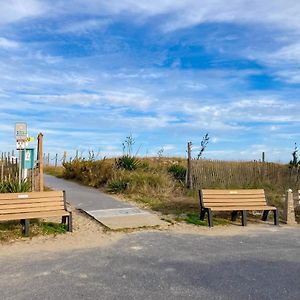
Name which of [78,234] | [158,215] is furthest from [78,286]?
[158,215]

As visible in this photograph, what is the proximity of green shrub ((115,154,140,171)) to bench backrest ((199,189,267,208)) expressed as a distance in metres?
7.71

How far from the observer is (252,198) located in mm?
10031

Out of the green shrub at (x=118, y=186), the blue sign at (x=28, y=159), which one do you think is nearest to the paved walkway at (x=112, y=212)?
the green shrub at (x=118, y=186)

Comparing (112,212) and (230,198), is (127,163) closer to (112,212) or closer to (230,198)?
(112,212)

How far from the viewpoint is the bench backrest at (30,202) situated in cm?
812

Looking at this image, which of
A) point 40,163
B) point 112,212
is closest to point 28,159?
point 40,163

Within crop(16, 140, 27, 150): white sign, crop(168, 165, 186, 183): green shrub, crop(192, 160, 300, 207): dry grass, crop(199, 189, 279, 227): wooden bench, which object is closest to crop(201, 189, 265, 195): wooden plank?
crop(199, 189, 279, 227): wooden bench

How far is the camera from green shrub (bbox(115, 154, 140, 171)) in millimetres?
17353

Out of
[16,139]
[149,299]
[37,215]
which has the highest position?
[16,139]

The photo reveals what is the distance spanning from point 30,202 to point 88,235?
1380 millimetres

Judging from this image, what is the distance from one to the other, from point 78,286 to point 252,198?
6.02 meters

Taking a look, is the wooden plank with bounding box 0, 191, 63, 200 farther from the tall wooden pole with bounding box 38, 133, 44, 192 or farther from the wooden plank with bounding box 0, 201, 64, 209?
the tall wooden pole with bounding box 38, 133, 44, 192

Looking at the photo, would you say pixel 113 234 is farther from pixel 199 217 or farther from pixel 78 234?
pixel 199 217

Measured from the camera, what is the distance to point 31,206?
8.38 meters
